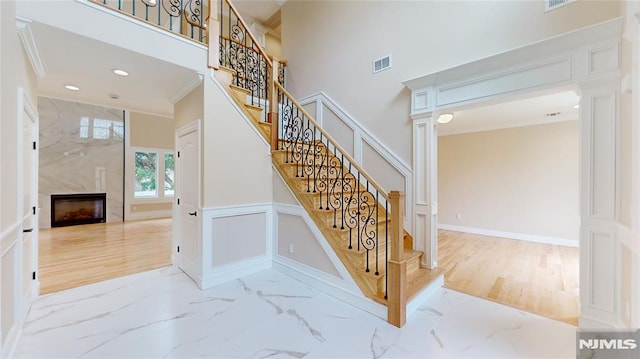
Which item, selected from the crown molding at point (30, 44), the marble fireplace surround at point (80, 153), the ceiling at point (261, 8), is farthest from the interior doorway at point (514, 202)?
the marble fireplace surround at point (80, 153)

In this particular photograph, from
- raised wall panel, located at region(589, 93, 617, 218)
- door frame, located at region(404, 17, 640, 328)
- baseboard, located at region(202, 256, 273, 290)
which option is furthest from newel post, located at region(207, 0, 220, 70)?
raised wall panel, located at region(589, 93, 617, 218)

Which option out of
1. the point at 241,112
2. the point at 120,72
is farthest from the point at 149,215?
Answer: the point at 241,112

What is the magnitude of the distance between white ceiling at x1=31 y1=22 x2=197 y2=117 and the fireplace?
4389mm

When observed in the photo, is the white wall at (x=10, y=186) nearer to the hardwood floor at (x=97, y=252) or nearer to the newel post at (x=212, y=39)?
the hardwood floor at (x=97, y=252)

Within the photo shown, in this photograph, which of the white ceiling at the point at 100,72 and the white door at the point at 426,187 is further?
the white door at the point at 426,187

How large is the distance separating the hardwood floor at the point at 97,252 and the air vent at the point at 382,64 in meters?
4.76

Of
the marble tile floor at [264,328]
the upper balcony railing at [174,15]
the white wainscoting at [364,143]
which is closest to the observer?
the marble tile floor at [264,328]

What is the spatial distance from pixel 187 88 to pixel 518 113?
5784 mm

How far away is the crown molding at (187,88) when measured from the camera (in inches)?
129

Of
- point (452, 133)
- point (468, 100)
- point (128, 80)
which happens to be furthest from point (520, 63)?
point (128, 80)

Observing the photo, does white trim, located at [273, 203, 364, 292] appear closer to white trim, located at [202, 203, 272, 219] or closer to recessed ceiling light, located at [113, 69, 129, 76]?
white trim, located at [202, 203, 272, 219]

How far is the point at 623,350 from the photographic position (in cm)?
201

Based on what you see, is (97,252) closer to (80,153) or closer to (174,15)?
(80,153)

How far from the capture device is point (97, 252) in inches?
183
